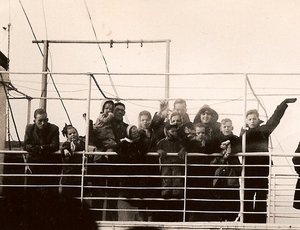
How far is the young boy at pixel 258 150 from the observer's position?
6.87 meters

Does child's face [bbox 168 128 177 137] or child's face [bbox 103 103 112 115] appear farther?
child's face [bbox 103 103 112 115]

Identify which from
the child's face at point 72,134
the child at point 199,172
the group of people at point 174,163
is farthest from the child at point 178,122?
the child's face at point 72,134

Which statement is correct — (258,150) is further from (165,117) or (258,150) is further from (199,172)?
(165,117)

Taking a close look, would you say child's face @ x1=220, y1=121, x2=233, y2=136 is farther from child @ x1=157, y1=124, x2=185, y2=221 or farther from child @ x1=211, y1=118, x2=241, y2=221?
child @ x1=157, y1=124, x2=185, y2=221

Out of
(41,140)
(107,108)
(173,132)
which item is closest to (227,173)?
(173,132)

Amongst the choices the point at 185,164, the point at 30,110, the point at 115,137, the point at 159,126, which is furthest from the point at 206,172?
the point at 30,110

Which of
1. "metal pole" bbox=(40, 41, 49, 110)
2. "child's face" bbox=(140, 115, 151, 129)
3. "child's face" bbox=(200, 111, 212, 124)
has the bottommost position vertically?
"child's face" bbox=(140, 115, 151, 129)

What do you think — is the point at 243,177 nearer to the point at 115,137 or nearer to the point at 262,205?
the point at 262,205

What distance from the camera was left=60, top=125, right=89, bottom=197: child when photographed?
705 centimetres

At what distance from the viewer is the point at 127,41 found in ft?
35.2

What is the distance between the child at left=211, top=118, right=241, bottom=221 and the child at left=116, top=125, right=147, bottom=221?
919 millimetres

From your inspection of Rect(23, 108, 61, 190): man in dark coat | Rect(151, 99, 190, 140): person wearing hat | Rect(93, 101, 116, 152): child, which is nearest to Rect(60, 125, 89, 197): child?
Rect(23, 108, 61, 190): man in dark coat

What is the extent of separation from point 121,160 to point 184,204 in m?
0.98

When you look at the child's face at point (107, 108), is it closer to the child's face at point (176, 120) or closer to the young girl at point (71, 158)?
the young girl at point (71, 158)
